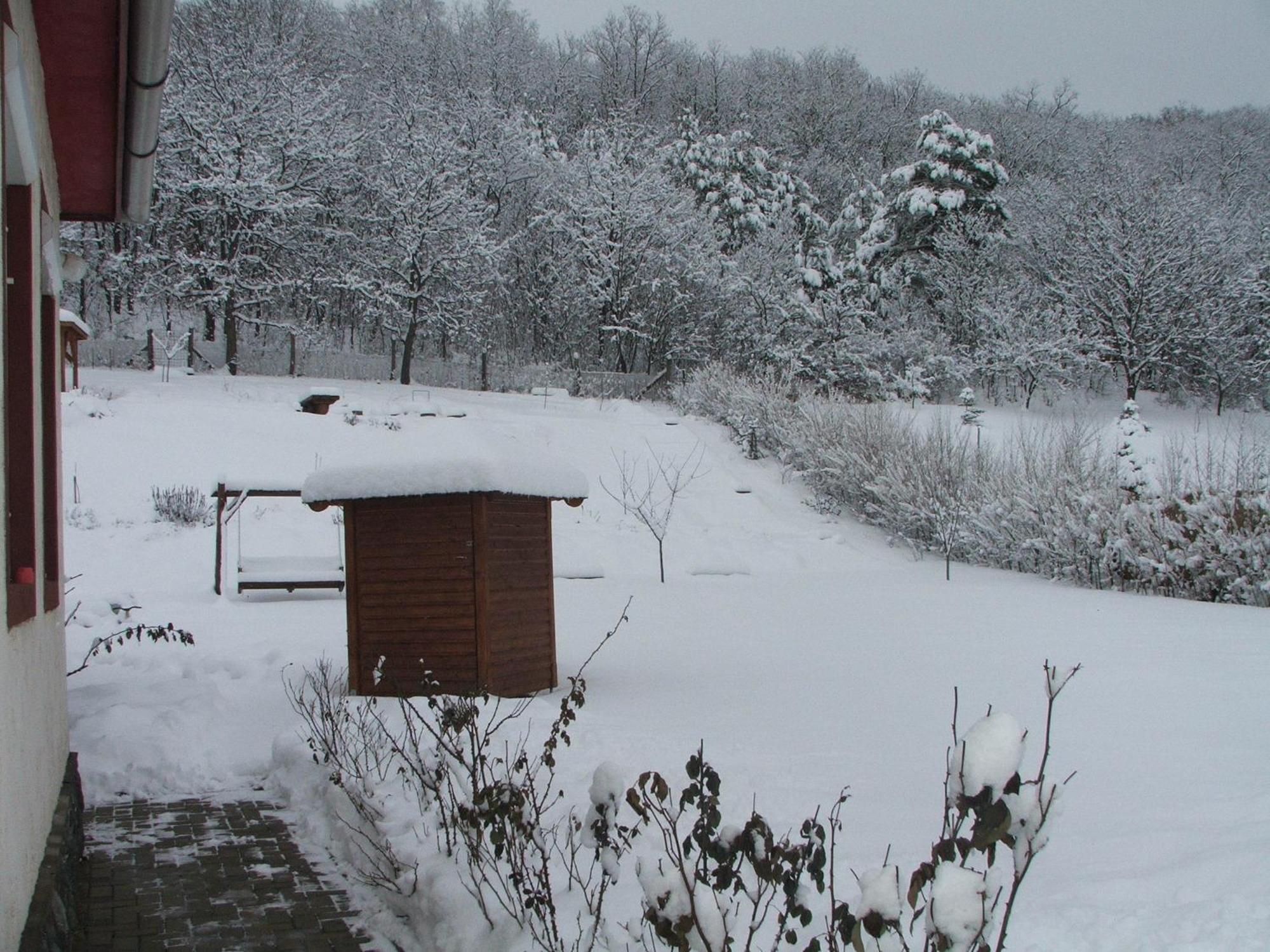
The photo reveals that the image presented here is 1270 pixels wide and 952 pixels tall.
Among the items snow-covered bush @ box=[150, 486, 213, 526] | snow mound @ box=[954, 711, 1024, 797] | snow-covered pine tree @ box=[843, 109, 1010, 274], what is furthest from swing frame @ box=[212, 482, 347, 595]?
snow-covered pine tree @ box=[843, 109, 1010, 274]

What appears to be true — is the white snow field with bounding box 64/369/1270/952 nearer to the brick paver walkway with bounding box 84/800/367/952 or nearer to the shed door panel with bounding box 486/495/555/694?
the brick paver walkway with bounding box 84/800/367/952

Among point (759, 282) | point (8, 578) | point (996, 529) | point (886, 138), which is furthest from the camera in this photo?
point (886, 138)

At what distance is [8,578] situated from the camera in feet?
9.41

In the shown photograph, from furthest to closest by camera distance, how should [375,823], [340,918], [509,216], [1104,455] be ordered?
[509,216]
[1104,455]
[375,823]
[340,918]

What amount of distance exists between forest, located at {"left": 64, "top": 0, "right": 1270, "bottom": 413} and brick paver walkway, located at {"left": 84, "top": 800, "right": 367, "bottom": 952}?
21989mm

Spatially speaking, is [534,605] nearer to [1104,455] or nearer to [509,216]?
[1104,455]

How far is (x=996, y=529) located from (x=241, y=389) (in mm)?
14449

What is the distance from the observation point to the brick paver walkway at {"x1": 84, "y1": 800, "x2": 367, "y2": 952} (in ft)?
11.0

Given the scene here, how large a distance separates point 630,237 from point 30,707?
28.4 meters

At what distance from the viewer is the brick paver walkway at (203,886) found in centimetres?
336

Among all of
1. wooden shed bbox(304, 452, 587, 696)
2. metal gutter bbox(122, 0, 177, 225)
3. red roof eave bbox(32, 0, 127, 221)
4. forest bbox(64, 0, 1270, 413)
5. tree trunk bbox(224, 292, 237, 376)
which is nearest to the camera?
metal gutter bbox(122, 0, 177, 225)

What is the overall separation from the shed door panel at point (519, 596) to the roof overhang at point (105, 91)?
2.44 metres

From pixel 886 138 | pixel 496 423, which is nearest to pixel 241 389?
pixel 496 423

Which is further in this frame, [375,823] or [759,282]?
[759,282]
